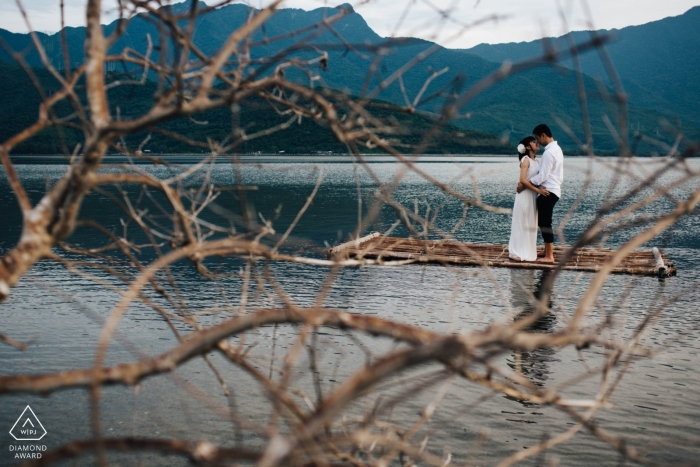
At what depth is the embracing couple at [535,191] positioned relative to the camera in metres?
11.8

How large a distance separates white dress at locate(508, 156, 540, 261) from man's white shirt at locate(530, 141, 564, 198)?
0.25 m

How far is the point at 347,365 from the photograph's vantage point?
8.84 meters

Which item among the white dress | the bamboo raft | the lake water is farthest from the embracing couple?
the lake water

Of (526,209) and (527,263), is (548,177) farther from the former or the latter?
(527,263)

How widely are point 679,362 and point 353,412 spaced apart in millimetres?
4688

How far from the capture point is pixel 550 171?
12156mm

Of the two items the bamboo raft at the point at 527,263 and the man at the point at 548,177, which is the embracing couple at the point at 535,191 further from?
the bamboo raft at the point at 527,263

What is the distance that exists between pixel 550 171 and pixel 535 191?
0.48 meters

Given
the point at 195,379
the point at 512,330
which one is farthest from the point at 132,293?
the point at 195,379

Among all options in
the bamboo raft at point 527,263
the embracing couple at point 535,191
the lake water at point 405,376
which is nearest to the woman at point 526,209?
the embracing couple at point 535,191

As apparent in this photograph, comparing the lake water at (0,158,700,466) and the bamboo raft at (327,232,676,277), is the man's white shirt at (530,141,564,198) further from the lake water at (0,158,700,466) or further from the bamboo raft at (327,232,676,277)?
the lake water at (0,158,700,466)

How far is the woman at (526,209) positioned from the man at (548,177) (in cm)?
15

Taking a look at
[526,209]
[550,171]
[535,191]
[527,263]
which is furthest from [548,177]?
[527,263]

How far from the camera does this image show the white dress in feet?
42.6
